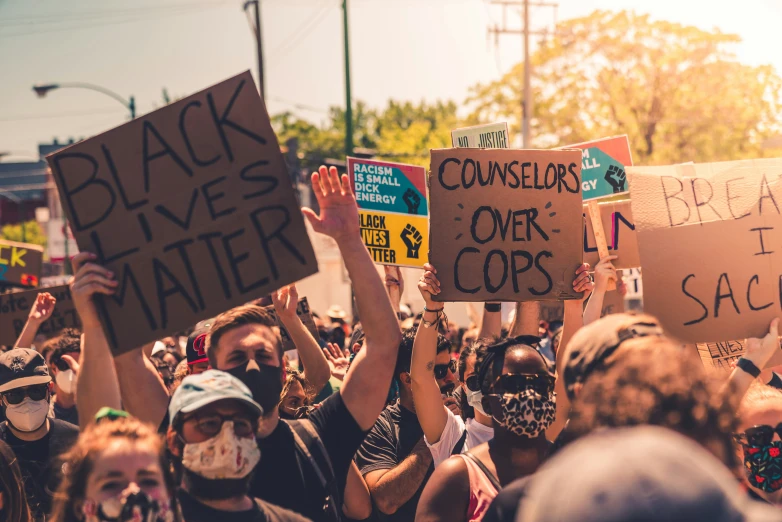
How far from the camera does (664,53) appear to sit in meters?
31.1

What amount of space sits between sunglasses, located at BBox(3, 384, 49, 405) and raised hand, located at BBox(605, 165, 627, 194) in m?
4.35

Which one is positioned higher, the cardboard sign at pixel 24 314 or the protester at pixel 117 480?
the protester at pixel 117 480

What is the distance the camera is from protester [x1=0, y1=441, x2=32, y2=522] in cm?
356

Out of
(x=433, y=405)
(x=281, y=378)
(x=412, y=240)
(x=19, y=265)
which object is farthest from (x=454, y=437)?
(x=19, y=265)

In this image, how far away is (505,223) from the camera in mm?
4328

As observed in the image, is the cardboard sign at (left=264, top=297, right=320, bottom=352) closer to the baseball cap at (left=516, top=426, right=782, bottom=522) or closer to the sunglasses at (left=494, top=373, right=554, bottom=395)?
the sunglasses at (left=494, top=373, right=554, bottom=395)

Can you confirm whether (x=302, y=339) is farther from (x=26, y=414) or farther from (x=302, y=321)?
(x=302, y=321)

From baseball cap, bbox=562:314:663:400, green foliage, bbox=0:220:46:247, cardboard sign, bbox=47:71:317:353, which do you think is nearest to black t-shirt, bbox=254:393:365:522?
cardboard sign, bbox=47:71:317:353

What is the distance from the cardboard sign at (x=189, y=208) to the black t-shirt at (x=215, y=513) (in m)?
0.67

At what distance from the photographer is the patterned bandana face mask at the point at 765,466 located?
10.6 ft

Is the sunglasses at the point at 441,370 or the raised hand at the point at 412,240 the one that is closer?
the sunglasses at the point at 441,370

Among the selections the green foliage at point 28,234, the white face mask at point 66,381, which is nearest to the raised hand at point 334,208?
the white face mask at point 66,381

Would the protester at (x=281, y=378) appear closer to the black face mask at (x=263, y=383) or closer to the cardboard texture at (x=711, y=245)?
the black face mask at (x=263, y=383)

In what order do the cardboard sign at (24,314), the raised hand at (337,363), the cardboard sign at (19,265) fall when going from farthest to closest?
the cardboard sign at (19,265)
the cardboard sign at (24,314)
the raised hand at (337,363)
